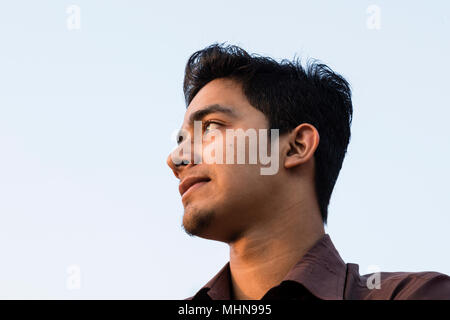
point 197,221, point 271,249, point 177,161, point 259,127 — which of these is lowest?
point 271,249

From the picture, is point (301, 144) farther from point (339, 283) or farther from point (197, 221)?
point (339, 283)

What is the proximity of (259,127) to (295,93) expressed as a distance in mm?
514

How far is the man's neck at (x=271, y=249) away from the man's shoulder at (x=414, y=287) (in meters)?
0.53

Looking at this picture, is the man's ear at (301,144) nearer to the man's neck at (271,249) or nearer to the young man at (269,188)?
the young man at (269,188)

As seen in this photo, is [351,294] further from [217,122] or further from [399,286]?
[217,122]

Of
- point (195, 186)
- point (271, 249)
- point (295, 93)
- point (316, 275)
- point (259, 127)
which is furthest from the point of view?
point (295, 93)

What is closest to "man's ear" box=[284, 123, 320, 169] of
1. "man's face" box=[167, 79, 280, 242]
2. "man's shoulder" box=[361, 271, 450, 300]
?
"man's face" box=[167, 79, 280, 242]

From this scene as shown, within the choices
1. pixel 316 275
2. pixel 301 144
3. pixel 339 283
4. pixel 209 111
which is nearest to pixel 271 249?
pixel 316 275

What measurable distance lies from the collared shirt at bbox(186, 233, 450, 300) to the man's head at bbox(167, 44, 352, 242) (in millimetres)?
376

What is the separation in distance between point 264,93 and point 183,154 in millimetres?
702

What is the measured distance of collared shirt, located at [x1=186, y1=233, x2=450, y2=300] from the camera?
11.1 ft

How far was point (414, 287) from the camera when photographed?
3.38 meters

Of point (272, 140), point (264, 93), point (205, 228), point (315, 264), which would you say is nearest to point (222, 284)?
point (205, 228)

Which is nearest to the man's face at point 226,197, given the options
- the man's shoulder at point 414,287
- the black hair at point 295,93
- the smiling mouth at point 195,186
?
A: the smiling mouth at point 195,186
